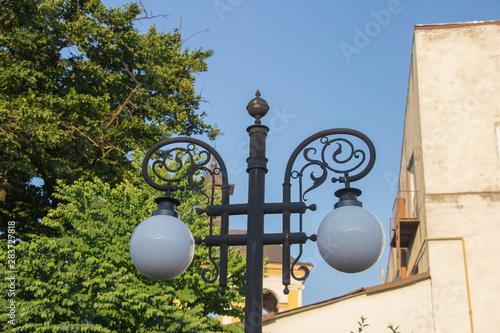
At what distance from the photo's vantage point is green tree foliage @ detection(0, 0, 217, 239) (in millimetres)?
17703

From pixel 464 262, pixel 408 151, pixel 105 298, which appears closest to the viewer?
pixel 105 298

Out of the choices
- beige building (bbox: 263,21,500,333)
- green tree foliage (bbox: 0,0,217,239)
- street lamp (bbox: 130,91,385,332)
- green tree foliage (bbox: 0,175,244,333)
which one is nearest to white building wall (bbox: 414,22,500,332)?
beige building (bbox: 263,21,500,333)

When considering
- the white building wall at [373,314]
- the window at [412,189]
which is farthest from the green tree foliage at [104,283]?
the window at [412,189]

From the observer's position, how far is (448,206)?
1623 centimetres

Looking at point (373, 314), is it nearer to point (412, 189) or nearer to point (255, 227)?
point (412, 189)

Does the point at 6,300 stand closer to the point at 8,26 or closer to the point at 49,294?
the point at 49,294

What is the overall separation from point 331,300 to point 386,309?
166 cm

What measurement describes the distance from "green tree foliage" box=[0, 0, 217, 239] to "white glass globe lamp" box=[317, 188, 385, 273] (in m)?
14.1

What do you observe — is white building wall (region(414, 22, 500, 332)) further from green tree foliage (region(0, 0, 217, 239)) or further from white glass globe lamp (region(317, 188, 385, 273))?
white glass globe lamp (region(317, 188, 385, 273))

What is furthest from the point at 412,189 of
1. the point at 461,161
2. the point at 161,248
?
the point at 161,248

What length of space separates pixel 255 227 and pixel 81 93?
16.7 m

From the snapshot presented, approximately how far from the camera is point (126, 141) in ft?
64.5

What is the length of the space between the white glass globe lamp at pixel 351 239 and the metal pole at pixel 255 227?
48 cm

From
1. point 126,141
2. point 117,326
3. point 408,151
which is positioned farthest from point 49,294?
point 408,151
